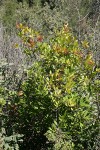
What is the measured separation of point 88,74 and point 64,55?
0.37 m

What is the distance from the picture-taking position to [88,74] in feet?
13.8

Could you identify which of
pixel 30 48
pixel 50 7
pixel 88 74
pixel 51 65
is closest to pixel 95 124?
pixel 88 74

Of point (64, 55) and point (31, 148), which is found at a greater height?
point (64, 55)

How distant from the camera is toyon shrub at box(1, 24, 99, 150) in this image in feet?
12.9

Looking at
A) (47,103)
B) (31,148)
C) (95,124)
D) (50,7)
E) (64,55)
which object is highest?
(50,7)

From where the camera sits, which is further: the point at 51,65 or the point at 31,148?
the point at 31,148

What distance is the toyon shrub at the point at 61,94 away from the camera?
3939mm

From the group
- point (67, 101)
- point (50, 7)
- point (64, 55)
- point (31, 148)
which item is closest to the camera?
point (67, 101)

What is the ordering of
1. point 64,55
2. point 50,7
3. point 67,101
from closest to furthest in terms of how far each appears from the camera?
1. point 67,101
2. point 64,55
3. point 50,7

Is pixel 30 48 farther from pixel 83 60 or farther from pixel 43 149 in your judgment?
pixel 43 149

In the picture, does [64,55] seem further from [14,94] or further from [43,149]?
[43,149]

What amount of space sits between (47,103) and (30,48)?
76 centimetres

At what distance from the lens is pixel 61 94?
391cm

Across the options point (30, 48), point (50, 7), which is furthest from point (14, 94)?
point (50, 7)
